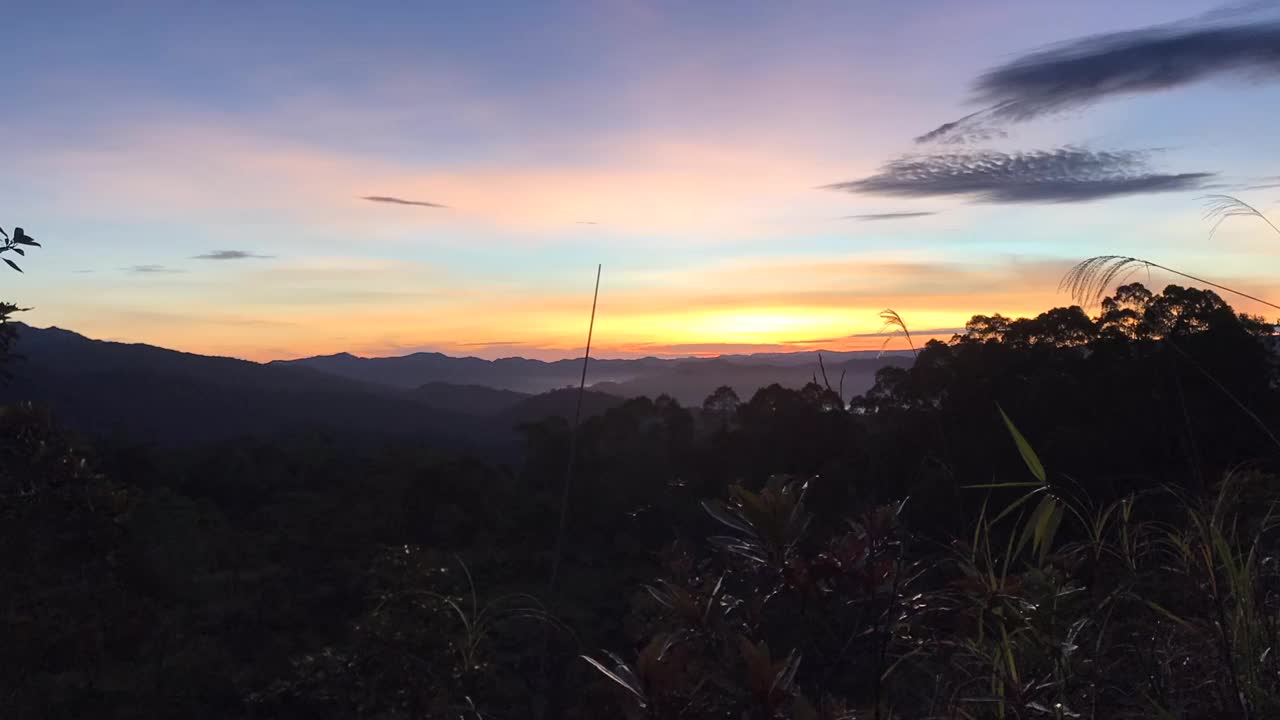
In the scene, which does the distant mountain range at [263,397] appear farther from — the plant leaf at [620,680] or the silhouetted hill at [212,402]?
the plant leaf at [620,680]

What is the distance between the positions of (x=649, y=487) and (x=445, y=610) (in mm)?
20773

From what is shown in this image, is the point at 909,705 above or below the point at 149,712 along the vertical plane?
above

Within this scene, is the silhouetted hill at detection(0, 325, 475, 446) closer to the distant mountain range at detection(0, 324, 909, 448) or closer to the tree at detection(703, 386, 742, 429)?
the distant mountain range at detection(0, 324, 909, 448)

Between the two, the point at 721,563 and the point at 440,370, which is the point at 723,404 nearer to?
the point at 721,563

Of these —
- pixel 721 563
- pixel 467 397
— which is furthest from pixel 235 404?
pixel 721 563

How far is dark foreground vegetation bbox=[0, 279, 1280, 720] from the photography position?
181 cm

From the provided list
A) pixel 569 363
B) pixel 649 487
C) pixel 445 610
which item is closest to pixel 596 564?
pixel 649 487

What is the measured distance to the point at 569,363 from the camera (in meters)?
144

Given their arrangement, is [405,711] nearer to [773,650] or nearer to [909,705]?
[909,705]

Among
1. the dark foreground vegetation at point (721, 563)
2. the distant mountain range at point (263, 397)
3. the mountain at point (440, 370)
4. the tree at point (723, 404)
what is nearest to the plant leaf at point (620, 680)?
the dark foreground vegetation at point (721, 563)

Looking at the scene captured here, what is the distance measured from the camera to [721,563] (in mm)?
2680

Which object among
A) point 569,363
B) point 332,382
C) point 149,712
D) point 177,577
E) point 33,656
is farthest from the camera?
point 569,363

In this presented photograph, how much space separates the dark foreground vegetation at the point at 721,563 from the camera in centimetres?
181

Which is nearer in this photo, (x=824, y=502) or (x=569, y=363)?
(x=824, y=502)
